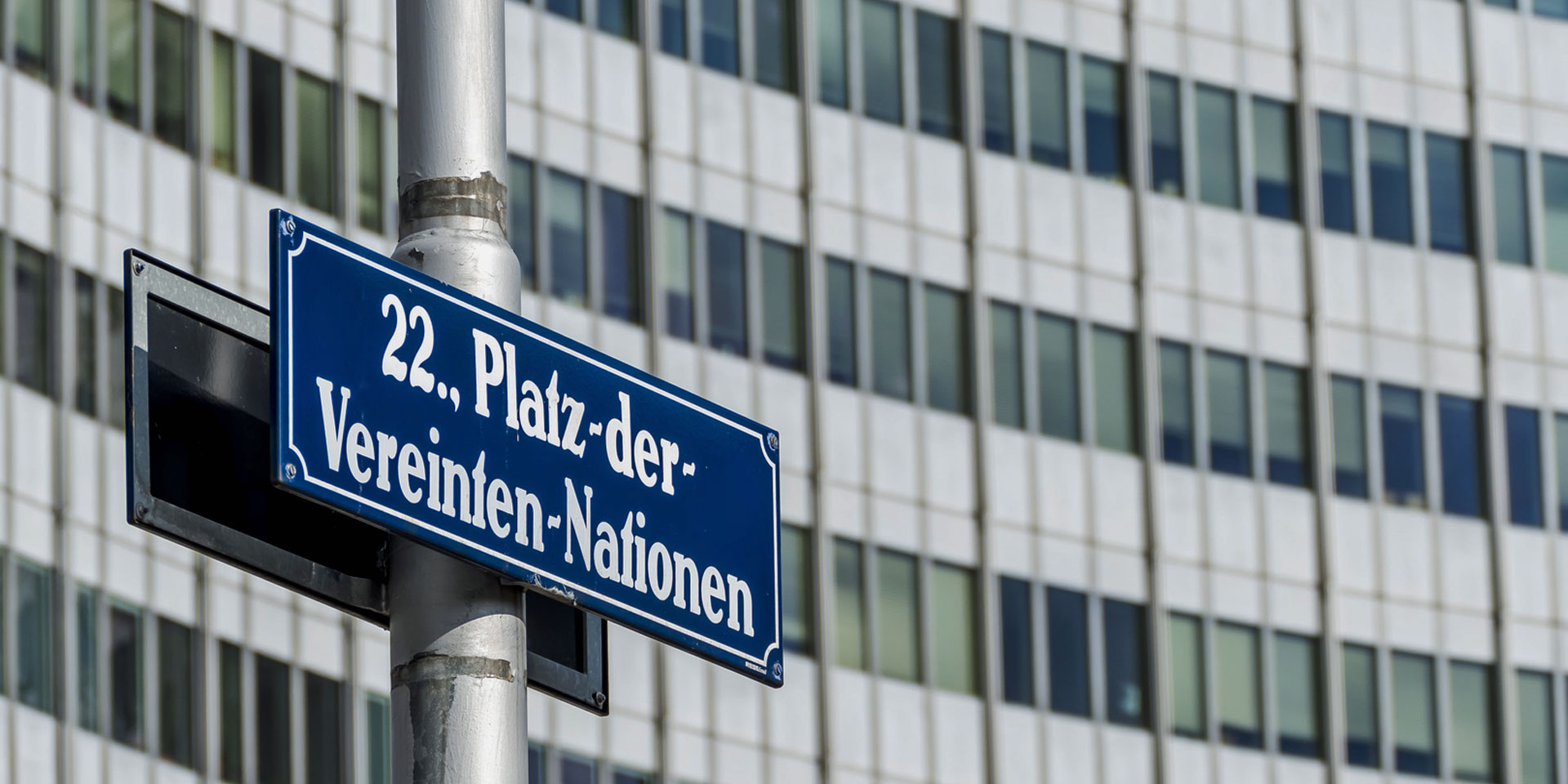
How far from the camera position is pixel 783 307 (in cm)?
4169

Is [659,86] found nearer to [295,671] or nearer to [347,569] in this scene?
[295,671]

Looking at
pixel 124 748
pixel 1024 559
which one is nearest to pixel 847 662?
pixel 1024 559

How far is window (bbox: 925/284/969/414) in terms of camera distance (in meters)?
42.8

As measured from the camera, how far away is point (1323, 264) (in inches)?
1810

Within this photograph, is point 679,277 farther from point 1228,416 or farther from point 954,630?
point 1228,416

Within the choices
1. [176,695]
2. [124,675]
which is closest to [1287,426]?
[176,695]

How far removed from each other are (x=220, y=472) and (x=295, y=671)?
29725 mm

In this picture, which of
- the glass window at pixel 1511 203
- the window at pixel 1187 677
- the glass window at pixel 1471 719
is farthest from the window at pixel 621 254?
the glass window at pixel 1511 203

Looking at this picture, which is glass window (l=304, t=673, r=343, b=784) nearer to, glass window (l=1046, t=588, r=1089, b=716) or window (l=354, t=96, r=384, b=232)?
window (l=354, t=96, r=384, b=232)

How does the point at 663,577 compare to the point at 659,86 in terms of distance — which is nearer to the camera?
the point at 663,577

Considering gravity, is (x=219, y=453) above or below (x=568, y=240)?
below

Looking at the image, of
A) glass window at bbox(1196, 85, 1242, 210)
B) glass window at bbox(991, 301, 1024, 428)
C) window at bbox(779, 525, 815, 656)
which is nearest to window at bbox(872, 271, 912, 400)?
glass window at bbox(991, 301, 1024, 428)

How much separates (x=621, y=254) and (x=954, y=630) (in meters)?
7.11

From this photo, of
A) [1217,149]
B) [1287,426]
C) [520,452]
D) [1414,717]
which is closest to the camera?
[520,452]
